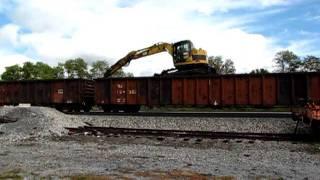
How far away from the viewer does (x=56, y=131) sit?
20.3 m

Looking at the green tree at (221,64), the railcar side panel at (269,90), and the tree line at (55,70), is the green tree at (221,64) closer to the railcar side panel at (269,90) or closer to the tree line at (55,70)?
the tree line at (55,70)

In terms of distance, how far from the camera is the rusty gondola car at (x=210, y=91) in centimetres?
2605

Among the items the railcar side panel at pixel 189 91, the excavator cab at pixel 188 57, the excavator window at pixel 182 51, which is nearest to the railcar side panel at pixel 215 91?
the railcar side panel at pixel 189 91

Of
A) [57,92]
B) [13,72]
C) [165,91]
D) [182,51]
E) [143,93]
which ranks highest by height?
[13,72]

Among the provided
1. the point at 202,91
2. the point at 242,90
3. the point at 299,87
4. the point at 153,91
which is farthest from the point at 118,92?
the point at 299,87

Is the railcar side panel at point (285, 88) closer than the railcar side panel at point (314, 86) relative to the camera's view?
No

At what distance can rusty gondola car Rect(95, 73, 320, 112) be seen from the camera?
26047mm

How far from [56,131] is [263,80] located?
493 inches

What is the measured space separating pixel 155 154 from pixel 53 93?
2138 centimetres

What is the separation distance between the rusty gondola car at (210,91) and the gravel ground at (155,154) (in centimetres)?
510

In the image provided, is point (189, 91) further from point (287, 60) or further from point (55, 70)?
point (55, 70)

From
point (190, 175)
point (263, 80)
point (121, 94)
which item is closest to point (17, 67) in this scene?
point (121, 94)

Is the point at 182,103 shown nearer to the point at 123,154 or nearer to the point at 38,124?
the point at 38,124

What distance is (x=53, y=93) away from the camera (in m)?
33.8
